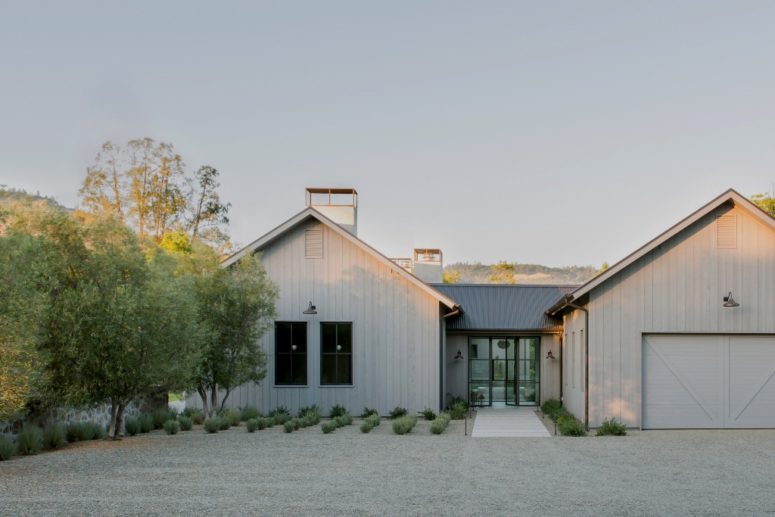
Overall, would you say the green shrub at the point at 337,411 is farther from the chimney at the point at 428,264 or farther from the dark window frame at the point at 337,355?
the chimney at the point at 428,264

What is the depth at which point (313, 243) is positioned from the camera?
74.2 feet

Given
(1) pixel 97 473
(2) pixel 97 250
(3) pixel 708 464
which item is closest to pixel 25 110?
(2) pixel 97 250

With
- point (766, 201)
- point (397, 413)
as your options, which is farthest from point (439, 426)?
point (766, 201)

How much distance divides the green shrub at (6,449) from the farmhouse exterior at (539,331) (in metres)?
8.50

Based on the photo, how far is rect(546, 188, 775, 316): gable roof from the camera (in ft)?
59.0

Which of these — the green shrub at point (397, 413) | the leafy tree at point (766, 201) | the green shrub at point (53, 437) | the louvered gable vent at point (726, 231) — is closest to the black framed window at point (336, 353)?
the green shrub at point (397, 413)

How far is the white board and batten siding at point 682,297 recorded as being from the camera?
18.4 m

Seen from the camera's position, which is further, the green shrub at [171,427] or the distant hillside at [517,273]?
the distant hillside at [517,273]

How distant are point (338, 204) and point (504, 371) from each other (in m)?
7.46

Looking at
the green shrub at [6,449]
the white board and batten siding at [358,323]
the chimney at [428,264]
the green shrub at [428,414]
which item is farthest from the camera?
the chimney at [428,264]

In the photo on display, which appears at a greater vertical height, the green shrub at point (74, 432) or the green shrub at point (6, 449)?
the green shrub at point (6, 449)

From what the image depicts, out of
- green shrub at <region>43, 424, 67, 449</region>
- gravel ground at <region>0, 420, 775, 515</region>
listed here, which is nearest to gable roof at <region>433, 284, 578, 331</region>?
gravel ground at <region>0, 420, 775, 515</region>

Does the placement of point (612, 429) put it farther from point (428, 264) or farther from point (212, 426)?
point (428, 264)

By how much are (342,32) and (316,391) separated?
10.1m
